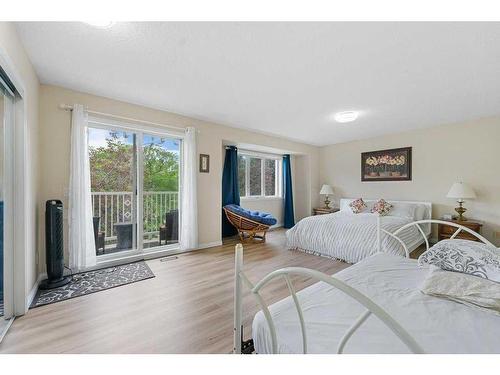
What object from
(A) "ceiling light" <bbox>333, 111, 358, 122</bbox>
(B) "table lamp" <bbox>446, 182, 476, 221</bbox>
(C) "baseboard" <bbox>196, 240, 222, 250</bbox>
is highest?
(A) "ceiling light" <bbox>333, 111, 358, 122</bbox>

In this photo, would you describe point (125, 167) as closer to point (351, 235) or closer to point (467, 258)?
point (351, 235)

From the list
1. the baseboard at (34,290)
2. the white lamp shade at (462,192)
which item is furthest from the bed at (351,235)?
the baseboard at (34,290)

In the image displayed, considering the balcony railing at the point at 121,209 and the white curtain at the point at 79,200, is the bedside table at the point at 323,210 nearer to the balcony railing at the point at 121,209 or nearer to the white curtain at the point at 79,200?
the balcony railing at the point at 121,209

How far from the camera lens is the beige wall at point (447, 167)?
3908 millimetres

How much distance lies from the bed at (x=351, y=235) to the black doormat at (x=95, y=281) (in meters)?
2.40

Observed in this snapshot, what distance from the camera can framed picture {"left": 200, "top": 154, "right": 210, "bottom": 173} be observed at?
13.4ft

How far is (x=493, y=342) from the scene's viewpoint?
0.89 metres

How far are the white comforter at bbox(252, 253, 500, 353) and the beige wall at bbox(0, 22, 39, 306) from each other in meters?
2.37

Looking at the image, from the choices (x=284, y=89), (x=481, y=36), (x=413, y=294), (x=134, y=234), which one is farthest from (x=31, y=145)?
(x=481, y=36)

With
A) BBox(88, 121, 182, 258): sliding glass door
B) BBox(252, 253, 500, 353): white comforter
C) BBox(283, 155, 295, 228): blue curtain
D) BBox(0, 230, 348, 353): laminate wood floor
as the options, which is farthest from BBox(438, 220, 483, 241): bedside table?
BBox(88, 121, 182, 258): sliding glass door

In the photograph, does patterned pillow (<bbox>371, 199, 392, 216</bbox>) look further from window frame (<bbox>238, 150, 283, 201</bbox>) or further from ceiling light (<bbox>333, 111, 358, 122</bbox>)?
window frame (<bbox>238, 150, 283, 201</bbox>)

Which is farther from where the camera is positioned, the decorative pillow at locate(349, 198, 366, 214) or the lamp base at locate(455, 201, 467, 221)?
the decorative pillow at locate(349, 198, 366, 214)

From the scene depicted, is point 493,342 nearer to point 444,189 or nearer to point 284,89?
point 284,89
